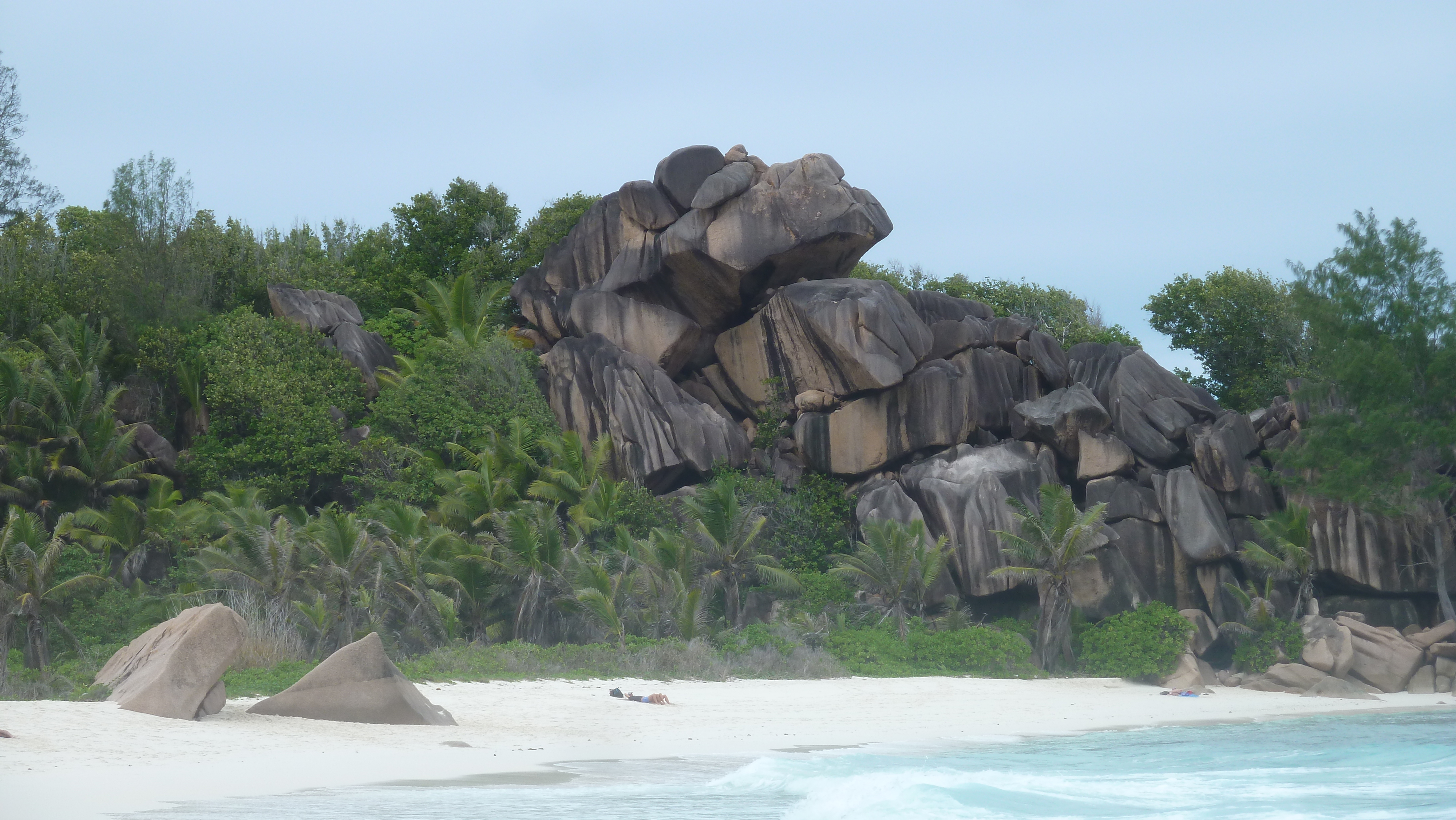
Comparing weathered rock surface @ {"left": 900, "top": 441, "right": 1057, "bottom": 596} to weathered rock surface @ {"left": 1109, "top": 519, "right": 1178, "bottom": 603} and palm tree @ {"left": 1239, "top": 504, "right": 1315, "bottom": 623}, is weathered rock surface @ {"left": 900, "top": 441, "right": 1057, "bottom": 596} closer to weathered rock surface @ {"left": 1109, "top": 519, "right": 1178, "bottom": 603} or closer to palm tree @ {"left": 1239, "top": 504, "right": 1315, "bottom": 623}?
weathered rock surface @ {"left": 1109, "top": 519, "right": 1178, "bottom": 603}

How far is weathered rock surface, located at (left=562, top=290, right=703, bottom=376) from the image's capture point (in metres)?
31.2

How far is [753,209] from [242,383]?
1420cm

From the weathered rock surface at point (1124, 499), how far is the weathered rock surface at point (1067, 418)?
3.98 feet

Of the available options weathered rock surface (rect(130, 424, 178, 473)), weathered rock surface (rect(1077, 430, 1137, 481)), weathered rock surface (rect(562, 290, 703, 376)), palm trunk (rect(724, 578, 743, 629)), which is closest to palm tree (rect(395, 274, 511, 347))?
weathered rock surface (rect(562, 290, 703, 376))

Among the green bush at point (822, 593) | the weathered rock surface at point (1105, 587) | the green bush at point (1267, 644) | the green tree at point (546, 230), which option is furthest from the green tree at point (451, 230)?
the green bush at point (1267, 644)

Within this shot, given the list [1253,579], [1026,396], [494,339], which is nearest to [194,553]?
[494,339]

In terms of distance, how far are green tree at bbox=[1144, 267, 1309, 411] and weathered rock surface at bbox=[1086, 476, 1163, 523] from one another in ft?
25.5

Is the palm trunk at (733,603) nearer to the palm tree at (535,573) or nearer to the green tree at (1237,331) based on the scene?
the palm tree at (535,573)

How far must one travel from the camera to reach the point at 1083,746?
13.3 m

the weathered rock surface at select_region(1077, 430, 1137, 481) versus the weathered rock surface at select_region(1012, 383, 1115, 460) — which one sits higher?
the weathered rock surface at select_region(1012, 383, 1115, 460)

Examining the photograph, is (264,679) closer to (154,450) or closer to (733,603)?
(733,603)

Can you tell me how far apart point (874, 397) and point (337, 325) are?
15.6 m

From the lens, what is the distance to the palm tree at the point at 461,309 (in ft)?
105

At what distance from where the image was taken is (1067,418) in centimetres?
2750
